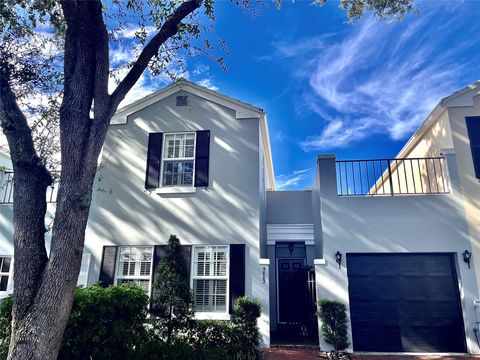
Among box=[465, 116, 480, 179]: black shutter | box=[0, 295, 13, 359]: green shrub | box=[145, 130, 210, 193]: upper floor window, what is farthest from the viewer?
box=[145, 130, 210, 193]: upper floor window

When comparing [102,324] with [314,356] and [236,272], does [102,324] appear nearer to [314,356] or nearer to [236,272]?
[236,272]

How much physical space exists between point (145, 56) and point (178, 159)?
4.38 m

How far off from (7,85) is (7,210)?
6.27m

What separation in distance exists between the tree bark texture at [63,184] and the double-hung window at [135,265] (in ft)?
15.1

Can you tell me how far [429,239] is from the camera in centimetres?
872

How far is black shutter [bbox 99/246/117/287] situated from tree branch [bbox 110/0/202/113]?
5118mm

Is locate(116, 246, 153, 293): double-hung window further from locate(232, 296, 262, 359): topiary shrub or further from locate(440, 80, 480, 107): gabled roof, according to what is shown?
locate(440, 80, 480, 107): gabled roof

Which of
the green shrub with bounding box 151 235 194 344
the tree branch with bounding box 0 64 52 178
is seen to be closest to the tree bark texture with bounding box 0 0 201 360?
the tree branch with bounding box 0 64 52 178

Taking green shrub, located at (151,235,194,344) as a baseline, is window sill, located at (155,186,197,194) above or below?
above

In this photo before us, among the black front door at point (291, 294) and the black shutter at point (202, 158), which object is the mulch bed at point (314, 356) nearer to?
the black front door at point (291, 294)

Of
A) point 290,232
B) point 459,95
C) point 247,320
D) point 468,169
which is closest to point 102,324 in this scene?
point 247,320

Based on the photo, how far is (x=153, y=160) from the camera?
10141 mm

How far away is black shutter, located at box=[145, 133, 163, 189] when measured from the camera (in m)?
10.0

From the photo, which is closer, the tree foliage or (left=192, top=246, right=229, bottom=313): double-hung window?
the tree foliage
